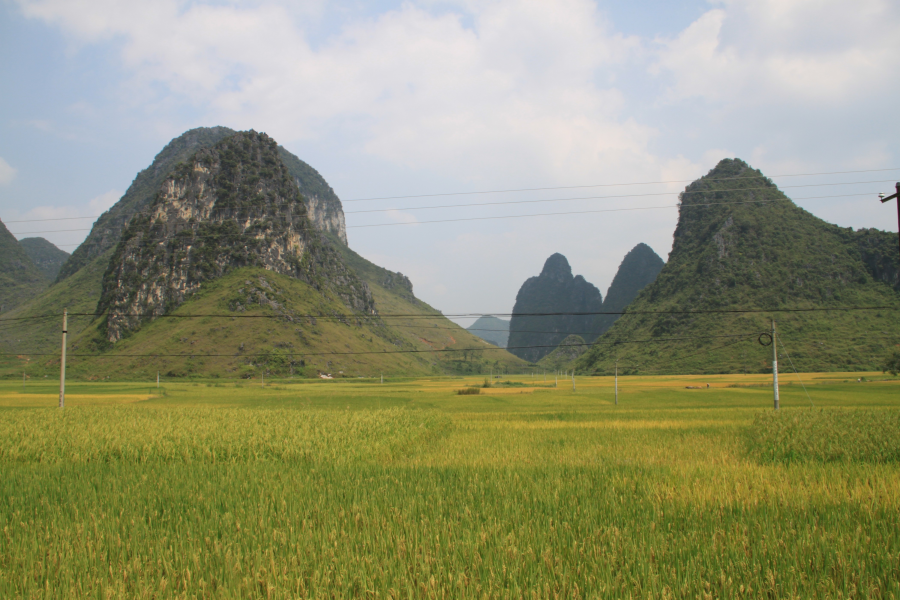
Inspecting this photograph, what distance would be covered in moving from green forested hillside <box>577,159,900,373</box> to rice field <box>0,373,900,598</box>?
70.3 meters

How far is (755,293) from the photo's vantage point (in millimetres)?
97125

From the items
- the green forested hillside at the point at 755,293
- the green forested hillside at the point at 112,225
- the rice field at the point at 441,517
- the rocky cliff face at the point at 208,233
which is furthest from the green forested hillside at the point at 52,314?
the green forested hillside at the point at 755,293

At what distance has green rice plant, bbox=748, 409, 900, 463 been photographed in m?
11.4

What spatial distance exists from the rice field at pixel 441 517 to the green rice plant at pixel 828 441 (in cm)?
6

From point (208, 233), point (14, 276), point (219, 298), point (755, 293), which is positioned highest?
point (208, 233)

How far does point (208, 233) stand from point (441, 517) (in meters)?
112

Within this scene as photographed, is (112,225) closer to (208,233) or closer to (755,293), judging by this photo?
(208,233)

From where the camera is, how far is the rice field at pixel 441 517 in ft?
13.2

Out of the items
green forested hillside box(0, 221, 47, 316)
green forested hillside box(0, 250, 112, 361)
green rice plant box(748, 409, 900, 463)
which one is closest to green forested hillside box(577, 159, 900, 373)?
green rice plant box(748, 409, 900, 463)

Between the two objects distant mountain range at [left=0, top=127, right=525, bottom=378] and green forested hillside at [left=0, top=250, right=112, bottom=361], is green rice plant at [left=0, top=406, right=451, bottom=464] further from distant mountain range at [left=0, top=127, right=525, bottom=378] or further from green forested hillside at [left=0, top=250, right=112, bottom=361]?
green forested hillside at [left=0, top=250, right=112, bottom=361]

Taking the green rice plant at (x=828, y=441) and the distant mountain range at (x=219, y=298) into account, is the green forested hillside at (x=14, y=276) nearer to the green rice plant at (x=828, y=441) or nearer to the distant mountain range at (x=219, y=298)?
the distant mountain range at (x=219, y=298)

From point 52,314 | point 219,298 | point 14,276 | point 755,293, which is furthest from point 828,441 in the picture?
point 14,276

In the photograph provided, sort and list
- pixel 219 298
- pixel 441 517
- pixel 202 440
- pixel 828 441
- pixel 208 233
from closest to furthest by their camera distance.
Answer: pixel 441 517 < pixel 828 441 < pixel 202 440 < pixel 219 298 < pixel 208 233

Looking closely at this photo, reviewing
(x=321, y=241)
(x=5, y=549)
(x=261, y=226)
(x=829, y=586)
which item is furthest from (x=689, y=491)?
(x=321, y=241)
